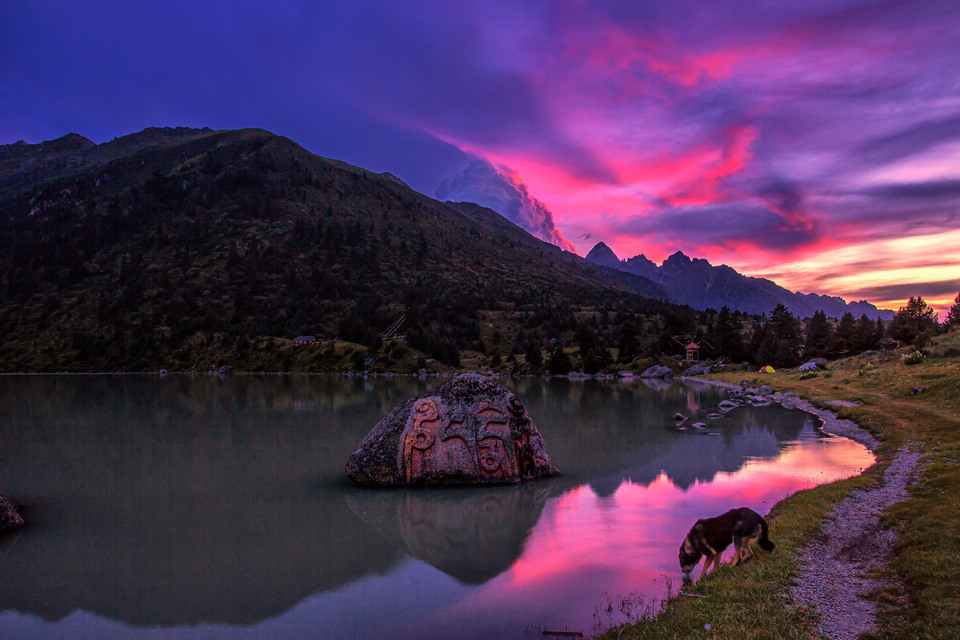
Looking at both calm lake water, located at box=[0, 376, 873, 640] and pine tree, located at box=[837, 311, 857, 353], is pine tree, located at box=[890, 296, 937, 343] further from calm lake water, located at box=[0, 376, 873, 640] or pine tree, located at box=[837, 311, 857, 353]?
calm lake water, located at box=[0, 376, 873, 640]

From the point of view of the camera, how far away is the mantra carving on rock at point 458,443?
1892cm

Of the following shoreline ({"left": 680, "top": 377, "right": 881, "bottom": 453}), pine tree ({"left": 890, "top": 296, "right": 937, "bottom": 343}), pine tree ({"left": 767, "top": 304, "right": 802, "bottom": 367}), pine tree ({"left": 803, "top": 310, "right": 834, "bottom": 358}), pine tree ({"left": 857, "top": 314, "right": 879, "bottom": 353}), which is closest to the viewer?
shoreline ({"left": 680, "top": 377, "right": 881, "bottom": 453})

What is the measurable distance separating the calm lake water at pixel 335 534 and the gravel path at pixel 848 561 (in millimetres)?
2461

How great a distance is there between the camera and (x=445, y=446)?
62.6ft

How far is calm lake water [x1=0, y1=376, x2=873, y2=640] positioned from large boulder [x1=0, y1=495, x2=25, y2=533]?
59cm

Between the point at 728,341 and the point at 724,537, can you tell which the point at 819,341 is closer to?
the point at 728,341

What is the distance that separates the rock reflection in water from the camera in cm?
1270

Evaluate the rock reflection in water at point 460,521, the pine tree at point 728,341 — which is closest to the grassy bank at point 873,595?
the rock reflection in water at point 460,521

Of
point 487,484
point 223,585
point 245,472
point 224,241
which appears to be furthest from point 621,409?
point 224,241

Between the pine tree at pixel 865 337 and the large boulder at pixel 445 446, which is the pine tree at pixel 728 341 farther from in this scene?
the large boulder at pixel 445 446

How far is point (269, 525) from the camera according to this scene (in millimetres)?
15078

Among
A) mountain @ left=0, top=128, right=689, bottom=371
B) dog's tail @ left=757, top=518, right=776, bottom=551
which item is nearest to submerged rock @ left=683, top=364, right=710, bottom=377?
mountain @ left=0, top=128, right=689, bottom=371

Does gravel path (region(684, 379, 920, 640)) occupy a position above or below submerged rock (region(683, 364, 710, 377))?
below

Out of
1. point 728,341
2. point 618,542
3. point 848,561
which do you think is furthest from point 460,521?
point 728,341
